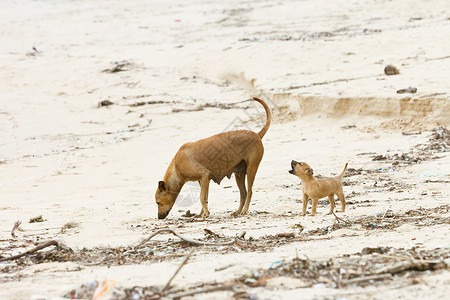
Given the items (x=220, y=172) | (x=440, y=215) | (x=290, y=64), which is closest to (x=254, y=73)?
(x=290, y=64)

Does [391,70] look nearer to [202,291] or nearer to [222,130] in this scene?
[222,130]

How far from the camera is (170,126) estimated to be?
1495 centimetres

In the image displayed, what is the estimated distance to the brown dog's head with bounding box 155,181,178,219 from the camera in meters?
8.20

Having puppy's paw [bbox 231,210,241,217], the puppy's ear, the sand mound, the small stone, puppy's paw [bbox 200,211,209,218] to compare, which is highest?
the small stone

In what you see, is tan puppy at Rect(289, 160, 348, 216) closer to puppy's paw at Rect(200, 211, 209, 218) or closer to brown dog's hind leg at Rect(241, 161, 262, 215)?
brown dog's hind leg at Rect(241, 161, 262, 215)

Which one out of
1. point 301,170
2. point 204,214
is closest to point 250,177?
point 204,214

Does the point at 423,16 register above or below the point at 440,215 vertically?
above

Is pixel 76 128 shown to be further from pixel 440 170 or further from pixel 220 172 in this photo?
pixel 440 170

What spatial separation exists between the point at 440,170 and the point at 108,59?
13.9m

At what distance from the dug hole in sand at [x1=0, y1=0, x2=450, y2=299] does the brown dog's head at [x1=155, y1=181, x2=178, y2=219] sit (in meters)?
0.18

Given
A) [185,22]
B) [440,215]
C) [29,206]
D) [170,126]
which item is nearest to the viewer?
[440,215]

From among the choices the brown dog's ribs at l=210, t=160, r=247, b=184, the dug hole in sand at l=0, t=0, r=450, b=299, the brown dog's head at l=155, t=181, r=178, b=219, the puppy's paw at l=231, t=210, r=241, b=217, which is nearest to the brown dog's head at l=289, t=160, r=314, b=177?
the dug hole in sand at l=0, t=0, r=450, b=299

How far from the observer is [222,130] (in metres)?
14.3

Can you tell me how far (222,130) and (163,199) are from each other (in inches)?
243
